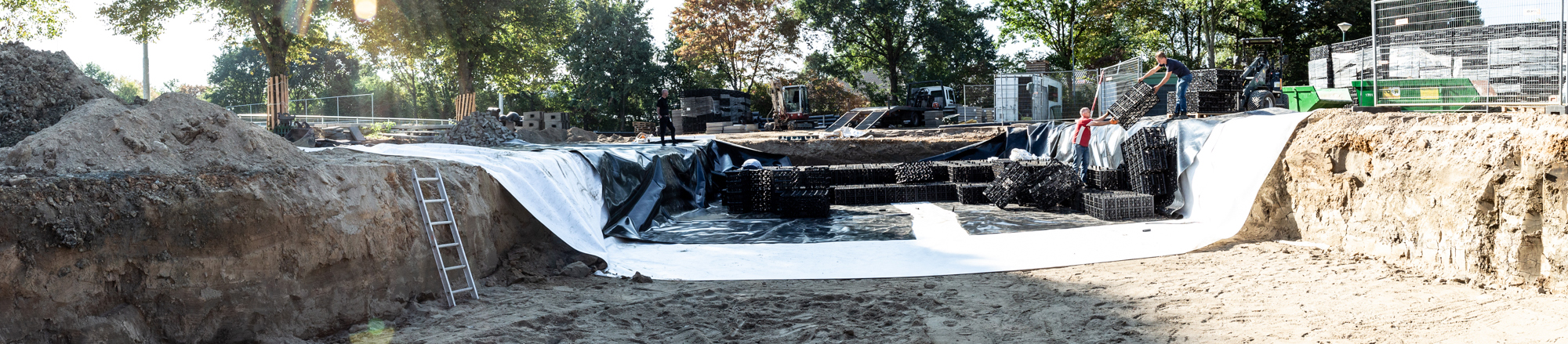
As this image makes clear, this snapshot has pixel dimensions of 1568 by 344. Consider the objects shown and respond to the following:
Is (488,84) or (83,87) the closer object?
(83,87)

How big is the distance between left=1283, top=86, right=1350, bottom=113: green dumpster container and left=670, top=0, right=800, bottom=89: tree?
2343 cm

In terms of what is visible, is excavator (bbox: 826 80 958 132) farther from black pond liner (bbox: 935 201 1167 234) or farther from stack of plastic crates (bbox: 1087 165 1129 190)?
black pond liner (bbox: 935 201 1167 234)

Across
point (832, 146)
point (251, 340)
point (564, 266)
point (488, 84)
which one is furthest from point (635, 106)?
point (251, 340)

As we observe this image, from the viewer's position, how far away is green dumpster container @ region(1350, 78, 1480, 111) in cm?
1157

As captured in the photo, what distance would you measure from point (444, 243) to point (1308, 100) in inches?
666

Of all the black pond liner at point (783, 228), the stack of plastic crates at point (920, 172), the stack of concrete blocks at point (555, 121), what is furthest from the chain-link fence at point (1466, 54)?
the stack of concrete blocks at point (555, 121)

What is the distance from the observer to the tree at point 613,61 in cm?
3691

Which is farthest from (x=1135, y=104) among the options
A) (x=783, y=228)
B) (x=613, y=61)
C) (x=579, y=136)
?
(x=613, y=61)

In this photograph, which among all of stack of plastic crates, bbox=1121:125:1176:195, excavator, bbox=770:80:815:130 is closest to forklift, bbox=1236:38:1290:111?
stack of plastic crates, bbox=1121:125:1176:195

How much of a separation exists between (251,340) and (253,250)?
492 mm

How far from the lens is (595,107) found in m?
38.0

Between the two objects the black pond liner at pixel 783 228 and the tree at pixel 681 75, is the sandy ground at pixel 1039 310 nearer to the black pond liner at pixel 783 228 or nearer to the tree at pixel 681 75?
the black pond liner at pixel 783 228

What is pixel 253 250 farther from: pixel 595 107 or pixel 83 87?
pixel 595 107

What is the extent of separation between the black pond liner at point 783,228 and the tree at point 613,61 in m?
27.0
